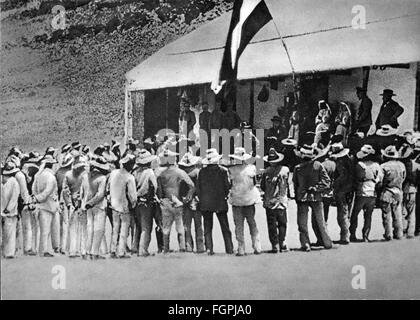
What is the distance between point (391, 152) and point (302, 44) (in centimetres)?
113

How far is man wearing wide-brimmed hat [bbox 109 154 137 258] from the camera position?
17.0 feet

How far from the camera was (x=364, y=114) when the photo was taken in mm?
4965

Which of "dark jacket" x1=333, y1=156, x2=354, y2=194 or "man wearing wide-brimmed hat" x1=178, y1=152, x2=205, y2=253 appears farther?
"man wearing wide-brimmed hat" x1=178, y1=152, x2=205, y2=253

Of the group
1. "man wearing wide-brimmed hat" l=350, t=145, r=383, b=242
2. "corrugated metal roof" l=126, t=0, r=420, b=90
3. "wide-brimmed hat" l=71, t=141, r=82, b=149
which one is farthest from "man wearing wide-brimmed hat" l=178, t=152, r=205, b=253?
"man wearing wide-brimmed hat" l=350, t=145, r=383, b=242

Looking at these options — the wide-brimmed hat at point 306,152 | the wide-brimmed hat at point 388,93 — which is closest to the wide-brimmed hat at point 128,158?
the wide-brimmed hat at point 306,152

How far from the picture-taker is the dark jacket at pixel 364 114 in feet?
16.3

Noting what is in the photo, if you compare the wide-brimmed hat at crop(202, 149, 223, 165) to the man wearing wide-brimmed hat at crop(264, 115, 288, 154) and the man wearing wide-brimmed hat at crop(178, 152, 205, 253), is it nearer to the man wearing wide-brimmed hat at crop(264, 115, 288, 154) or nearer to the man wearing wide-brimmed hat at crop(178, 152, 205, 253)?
the man wearing wide-brimmed hat at crop(178, 152, 205, 253)

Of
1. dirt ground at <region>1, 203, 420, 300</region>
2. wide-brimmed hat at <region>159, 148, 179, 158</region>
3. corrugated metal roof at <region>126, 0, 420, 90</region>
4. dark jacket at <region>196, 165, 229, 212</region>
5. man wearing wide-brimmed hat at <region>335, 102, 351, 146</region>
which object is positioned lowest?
dirt ground at <region>1, 203, 420, 300</region>

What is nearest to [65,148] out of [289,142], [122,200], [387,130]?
[122,200]

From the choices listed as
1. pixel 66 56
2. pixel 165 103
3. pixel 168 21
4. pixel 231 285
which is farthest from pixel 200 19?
pixel 231 285

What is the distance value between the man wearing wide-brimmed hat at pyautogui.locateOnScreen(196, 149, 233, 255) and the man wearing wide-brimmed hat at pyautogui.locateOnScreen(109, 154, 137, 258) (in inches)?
22.6

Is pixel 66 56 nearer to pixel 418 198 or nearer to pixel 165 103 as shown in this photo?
pixel 165 103
